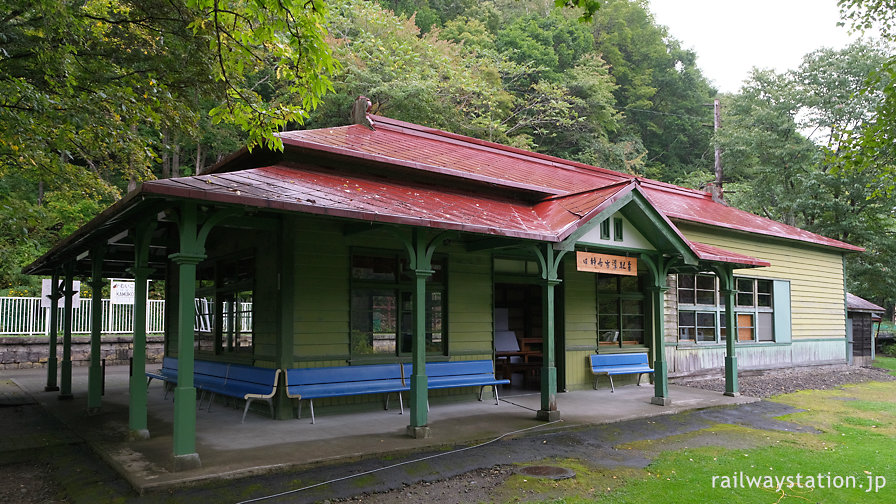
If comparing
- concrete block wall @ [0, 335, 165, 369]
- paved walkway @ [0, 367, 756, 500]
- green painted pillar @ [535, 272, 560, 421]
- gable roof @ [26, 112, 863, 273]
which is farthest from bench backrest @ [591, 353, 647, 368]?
concrete block wall @ [0, 335, 165, 369]

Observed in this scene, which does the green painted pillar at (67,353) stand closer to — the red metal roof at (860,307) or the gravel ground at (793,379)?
the gravel ground at (793,379)

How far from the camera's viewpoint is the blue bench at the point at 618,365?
1230 centimetres

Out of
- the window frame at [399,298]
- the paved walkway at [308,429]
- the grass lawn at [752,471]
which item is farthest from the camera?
the window frame at [399,298]

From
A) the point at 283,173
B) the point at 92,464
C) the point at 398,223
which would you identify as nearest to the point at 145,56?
the point at 283,173

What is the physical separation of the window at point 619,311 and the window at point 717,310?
1452mm

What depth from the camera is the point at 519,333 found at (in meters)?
14.1

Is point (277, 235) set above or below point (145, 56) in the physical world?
below

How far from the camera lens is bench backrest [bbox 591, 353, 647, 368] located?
40.6 ft

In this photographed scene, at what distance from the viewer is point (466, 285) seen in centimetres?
1076

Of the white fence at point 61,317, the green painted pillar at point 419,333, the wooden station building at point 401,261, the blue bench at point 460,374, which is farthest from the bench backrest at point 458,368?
the white fence at point 61,317

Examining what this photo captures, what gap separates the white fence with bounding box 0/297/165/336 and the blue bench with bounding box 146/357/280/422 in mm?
7517

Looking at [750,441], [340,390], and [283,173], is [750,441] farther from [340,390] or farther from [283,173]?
[283,173]

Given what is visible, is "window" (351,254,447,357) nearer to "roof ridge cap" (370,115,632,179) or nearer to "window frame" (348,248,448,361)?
"window frame" (348,248,448,361)

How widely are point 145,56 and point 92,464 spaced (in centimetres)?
624
